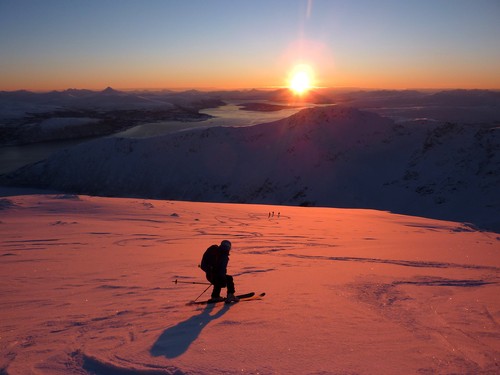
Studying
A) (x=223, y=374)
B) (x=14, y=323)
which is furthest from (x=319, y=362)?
(x=14, y=323)

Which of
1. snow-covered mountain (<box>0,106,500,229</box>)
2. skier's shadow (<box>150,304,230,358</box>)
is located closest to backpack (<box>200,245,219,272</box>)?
skier's shadow (<box>150,304,230,358</box>)

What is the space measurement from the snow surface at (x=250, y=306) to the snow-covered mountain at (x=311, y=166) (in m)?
16.5

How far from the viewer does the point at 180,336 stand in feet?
14.9

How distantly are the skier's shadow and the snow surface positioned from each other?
19 millimetres

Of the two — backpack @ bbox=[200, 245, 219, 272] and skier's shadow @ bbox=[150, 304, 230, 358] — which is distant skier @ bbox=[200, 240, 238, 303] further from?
skier's shadow @ bbox=[150, 304, 230, 358]

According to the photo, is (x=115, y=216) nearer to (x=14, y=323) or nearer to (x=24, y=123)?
(x=14, y=323)

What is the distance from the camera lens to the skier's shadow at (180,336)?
4.14 m

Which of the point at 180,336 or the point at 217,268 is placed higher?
the point at 217,268

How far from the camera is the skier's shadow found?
4136 millimetres

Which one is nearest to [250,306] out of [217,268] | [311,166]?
[217,268]

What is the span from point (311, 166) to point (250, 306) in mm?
28213

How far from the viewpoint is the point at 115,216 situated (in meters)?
15.1

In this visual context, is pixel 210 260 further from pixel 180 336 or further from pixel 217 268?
pixel 180 336

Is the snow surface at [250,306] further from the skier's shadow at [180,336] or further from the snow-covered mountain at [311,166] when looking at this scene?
the snow-covered mountain at [311,166]
